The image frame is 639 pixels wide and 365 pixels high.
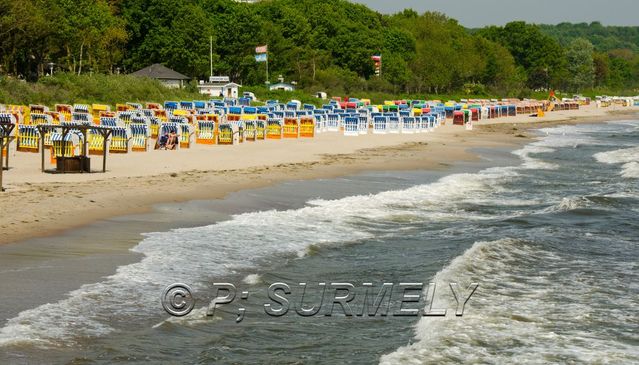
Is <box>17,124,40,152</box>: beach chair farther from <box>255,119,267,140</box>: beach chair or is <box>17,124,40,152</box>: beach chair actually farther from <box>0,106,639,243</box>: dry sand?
<box>255,119,267,140</box>: beach chair

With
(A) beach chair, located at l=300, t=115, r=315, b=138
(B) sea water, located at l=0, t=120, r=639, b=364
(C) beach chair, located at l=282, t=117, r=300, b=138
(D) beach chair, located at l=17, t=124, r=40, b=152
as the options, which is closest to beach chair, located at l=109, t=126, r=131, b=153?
(D) beach chair, located at l=17, t=124, r=40, b=152

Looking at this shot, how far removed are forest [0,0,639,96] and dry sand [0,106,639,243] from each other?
29.7 m

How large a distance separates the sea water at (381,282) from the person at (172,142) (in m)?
10.4

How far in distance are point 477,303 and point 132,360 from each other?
5.02m

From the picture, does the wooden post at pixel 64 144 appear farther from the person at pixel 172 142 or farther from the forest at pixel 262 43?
the forest at pixel 262 43

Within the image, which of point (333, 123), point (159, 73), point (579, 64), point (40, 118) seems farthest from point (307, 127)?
point (579, 64)

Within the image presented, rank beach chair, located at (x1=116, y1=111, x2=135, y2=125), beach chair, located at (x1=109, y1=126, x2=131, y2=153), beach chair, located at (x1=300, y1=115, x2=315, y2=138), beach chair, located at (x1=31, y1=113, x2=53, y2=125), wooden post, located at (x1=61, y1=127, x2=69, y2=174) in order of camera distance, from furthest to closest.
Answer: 1. beach chair, located at (x1=300, y1=115, x2=315, y2=138)
2. beach chair, located at (x1=116, y1=111, x2=135, y2=125)
3. beach chair, located at (x1=31, y1=113, x2=53, y2=125)
4. beach chair, located at (x1=109, y1=126, x2=131, y2=153)
5. wooden post, located at (x1=61, y1=127, x2=69, y2=174)

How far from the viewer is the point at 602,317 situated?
12.1 metres

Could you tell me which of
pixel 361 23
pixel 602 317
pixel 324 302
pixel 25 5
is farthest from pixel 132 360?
pixel 361 23

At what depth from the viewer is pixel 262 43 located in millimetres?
95625

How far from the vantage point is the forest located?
228ft

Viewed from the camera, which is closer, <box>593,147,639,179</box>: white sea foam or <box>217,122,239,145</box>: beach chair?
<box>593,147,639,179</box>: white sea foam

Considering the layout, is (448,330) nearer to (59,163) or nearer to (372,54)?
(59,163)
